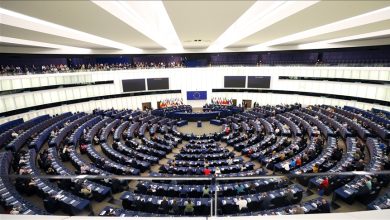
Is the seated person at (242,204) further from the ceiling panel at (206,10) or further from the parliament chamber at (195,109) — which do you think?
the ceiling panel at (206,10)

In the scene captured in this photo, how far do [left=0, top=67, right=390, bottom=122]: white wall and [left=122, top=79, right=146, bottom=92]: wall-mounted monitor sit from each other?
0.63m

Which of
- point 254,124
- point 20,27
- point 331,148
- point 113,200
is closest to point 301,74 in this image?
point 254,124

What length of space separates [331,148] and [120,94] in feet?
94.7

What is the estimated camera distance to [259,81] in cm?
3519

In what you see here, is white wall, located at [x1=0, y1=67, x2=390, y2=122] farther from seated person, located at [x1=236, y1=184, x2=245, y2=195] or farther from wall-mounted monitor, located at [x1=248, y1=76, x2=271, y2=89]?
seated person, located at [x1=236, y1=184, x2=245, y2=195]

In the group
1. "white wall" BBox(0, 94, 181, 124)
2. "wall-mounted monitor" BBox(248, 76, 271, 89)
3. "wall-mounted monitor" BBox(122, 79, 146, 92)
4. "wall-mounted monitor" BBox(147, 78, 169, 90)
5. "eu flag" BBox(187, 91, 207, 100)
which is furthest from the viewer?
"eu flag" BBox(187, 91, 207, 100)

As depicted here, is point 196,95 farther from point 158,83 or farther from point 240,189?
point 240,189

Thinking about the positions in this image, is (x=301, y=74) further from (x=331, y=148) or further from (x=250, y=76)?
(x=331, y=148)

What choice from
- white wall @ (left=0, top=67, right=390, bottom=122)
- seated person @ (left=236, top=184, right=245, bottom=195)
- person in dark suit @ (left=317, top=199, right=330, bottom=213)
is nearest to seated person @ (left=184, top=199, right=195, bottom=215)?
seated person @ (left=236, top=184, right=245, bottom=195)

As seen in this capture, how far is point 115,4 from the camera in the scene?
9.44 m

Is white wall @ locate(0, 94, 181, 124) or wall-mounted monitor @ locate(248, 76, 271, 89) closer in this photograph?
white wall @ locate(0, 94, 181, 124)

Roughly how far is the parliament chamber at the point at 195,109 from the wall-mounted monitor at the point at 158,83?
0.17 m

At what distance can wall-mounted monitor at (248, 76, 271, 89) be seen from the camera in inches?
1369

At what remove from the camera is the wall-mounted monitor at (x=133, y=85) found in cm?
3409
